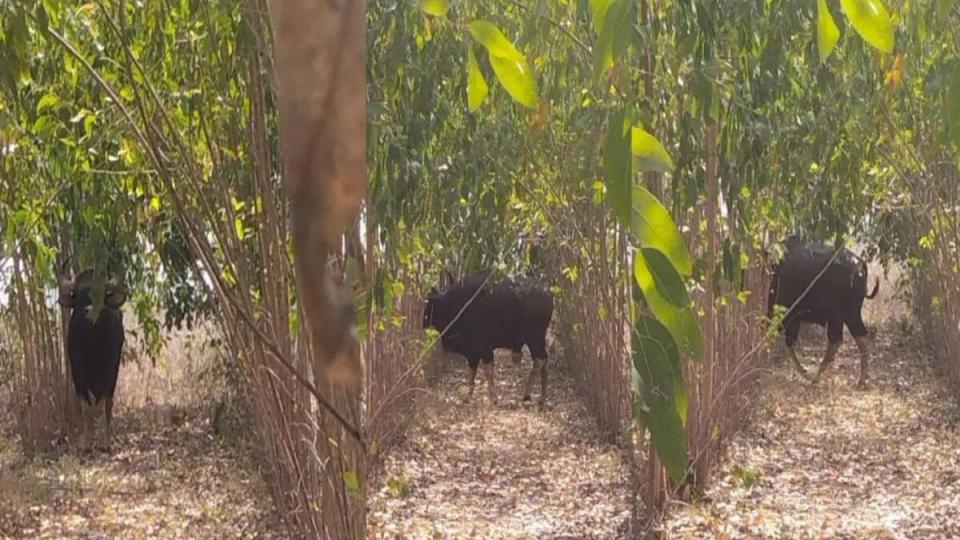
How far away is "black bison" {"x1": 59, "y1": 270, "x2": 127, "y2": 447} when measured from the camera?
6871mm

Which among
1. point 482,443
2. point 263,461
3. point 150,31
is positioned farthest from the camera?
point 482,443

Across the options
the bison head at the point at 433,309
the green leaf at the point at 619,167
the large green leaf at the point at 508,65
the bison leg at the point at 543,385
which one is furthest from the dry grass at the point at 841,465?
the green leaf at the point at 619,167

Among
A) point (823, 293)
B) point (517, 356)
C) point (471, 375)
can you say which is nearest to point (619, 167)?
point (471, 375)

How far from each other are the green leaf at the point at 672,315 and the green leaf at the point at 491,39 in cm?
18

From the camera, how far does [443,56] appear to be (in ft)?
12.1

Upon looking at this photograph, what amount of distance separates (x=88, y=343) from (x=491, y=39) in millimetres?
6532

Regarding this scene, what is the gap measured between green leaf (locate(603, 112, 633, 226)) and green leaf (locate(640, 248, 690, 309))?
0.04 m

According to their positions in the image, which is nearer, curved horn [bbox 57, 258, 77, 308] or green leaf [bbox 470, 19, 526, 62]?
green leaf [bbox 470, 19, 526, 62]

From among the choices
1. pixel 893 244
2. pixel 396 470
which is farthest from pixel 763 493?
pixel 893 244

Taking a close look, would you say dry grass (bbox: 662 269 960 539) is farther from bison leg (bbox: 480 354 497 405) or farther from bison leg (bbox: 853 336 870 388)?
bison leg (bbox: 480 354 497 405)

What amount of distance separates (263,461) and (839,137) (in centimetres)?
280

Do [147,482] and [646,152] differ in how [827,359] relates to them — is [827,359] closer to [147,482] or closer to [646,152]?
[147,482]

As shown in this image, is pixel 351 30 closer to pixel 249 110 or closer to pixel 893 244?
pixel 249 110

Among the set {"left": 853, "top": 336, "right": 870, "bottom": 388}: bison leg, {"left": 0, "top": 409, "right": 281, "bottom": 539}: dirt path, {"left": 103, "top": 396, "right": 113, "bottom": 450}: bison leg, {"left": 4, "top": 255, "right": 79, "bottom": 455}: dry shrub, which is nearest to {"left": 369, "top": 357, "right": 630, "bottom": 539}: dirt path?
{"left": 0, "top": 409, "right": 281, "bottom": 539}: dirt path
